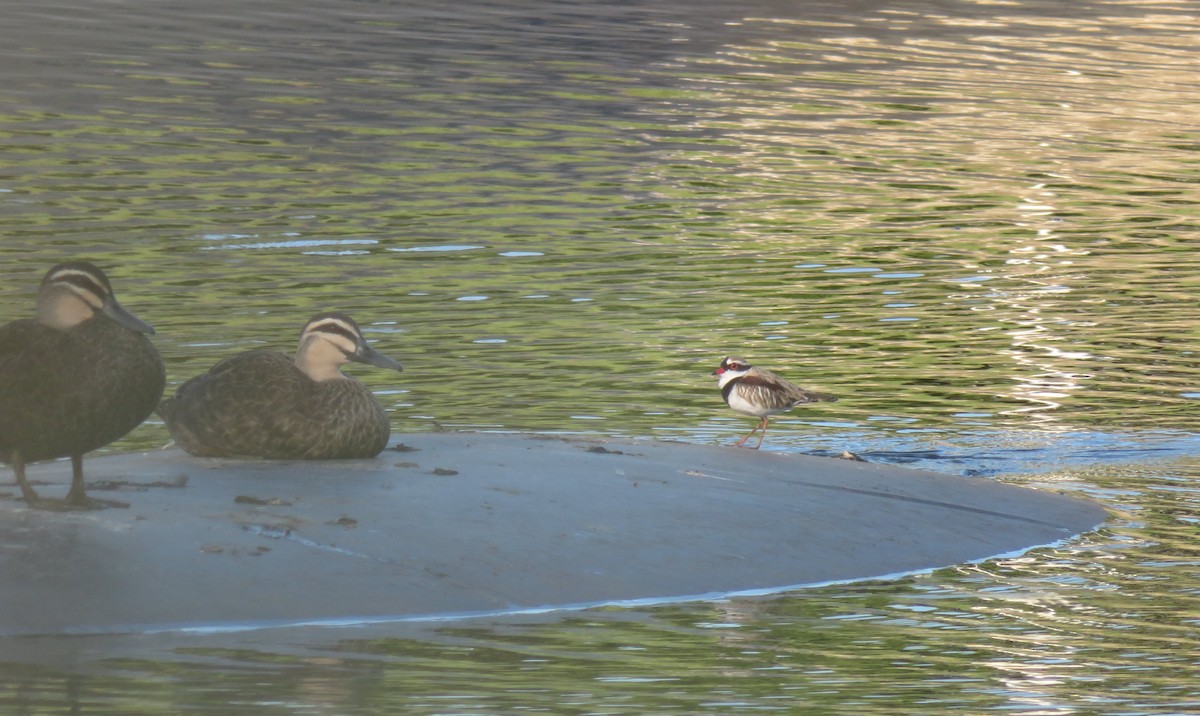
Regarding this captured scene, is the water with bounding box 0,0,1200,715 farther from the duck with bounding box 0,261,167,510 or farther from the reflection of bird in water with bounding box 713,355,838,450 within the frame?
the duck with bounding box 0,261,167,510

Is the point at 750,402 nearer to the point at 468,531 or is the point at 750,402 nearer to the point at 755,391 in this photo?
the point at 755,391

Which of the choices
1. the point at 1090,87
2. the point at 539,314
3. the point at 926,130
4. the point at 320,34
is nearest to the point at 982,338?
the point at 539,314

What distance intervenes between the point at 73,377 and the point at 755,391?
4.72 metres

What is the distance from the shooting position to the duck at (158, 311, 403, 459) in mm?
10719

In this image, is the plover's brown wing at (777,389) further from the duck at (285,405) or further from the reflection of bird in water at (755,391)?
the duck at (285,405)

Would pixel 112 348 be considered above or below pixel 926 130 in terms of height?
above

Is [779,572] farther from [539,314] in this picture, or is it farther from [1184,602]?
[539,314]

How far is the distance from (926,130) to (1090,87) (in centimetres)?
649

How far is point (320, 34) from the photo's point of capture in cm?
4097

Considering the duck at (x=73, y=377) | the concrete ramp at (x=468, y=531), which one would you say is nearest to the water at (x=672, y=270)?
the concrete ramp at (x=468, y=531)

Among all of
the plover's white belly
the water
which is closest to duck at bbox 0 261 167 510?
the water

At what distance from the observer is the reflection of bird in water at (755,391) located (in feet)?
42.3

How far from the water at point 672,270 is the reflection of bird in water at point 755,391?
563 millimetres

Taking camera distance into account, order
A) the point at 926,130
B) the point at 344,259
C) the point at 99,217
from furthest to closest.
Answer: the point at 926,130, the point at 99,217, the point at 344,259
